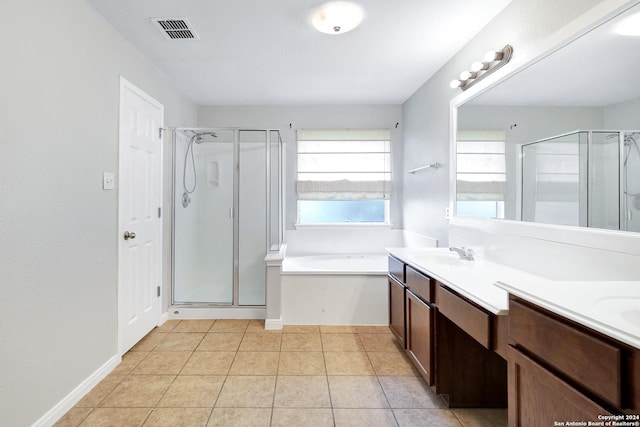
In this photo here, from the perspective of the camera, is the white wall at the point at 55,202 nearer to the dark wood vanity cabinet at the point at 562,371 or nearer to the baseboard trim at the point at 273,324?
the baseboard trim at the point at 273,324

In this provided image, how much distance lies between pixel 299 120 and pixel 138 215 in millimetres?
2181

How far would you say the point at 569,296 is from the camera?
955 mm

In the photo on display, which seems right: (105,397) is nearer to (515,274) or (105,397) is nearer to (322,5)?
(515,274)

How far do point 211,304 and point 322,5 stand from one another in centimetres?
281

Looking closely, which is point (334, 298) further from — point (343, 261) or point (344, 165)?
point (344, 165)

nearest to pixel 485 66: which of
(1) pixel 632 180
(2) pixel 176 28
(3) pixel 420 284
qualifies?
(1) pixel 632 180

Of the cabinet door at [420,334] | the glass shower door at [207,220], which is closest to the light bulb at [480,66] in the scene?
the cabinet door at [420,334]

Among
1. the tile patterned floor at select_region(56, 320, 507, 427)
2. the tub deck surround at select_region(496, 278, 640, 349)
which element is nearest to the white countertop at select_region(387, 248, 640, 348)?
the tub deck surround at select_region(496, 278, 640, 349)

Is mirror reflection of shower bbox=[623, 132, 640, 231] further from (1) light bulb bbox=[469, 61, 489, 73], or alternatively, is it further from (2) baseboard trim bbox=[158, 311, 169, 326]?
(2) baseboard trim bbox=[158, 311, 169, 326]

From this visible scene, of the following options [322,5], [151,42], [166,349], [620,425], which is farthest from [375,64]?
[166,349]

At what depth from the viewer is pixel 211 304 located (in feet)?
10.2

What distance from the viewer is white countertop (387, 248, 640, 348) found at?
76 cm

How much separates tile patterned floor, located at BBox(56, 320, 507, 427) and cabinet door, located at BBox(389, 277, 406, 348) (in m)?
0.19

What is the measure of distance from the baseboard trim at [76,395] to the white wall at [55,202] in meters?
0.03
